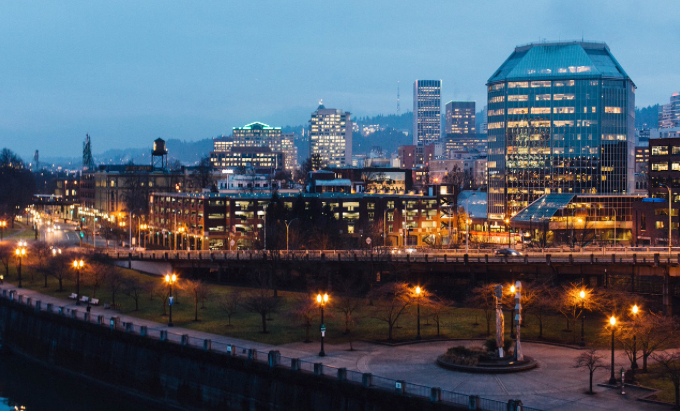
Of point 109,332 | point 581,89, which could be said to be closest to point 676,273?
point 109,332

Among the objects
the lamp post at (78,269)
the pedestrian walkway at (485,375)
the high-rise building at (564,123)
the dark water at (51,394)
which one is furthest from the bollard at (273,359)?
the high-rise building at (564,123)

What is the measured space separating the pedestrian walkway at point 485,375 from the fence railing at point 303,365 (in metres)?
1.28

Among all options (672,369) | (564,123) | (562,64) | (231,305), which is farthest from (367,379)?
(562,64)

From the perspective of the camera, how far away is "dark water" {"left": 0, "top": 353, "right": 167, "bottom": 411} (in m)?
61.4

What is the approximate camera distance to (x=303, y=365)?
50.7m

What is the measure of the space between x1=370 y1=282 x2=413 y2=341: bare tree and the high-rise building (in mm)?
90841

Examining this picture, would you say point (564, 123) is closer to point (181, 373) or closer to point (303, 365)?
point (181, 373)

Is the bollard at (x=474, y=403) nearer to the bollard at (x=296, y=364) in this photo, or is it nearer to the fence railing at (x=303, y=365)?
the fence railing at (x=303, y=365)

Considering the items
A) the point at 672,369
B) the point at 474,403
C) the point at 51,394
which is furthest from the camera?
the point at 51,394

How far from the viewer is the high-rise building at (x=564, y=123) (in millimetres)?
160125

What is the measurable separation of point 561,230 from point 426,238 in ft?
74.9

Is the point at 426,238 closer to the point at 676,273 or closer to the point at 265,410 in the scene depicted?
the point at 676,273

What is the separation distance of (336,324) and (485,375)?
18.2 meters

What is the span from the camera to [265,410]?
51.7 meters
